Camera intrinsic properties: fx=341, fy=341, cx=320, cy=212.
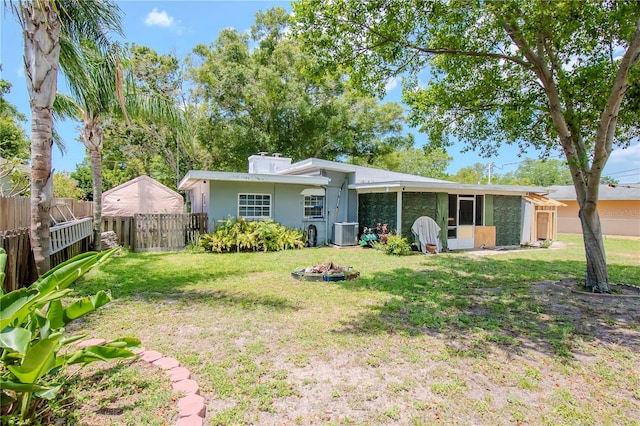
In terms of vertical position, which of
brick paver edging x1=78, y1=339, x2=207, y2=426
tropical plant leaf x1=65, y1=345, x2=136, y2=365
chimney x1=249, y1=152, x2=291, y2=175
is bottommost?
brick paver edging x1=78, y1=339, x2=207, y2=426

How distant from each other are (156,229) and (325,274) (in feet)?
24.0

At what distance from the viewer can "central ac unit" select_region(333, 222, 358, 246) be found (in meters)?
13.5

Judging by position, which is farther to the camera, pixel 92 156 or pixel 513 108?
pixel 92 156

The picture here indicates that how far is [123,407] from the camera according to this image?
2654mm

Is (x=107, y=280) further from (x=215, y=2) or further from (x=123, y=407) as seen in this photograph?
(x=215, y=2)

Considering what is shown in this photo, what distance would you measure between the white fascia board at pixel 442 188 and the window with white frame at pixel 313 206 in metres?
1.50

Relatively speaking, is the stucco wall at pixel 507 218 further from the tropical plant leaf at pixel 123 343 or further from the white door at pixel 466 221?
the tropical plant leaf at pixel 123 343

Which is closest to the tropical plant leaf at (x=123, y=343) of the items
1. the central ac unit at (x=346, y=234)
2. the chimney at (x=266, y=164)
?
the central ac unit at (x=346, y=234)

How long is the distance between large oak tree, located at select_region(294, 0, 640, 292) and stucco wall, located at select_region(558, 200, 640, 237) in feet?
56.3

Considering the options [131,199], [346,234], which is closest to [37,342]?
[346,234]

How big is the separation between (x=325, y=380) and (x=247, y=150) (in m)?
19.5

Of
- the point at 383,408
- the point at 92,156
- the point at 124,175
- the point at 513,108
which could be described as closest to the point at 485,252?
the point at 513,108

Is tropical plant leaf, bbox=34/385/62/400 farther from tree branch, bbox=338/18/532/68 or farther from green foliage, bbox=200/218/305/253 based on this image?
green foliage, bbox=200/218/305/253

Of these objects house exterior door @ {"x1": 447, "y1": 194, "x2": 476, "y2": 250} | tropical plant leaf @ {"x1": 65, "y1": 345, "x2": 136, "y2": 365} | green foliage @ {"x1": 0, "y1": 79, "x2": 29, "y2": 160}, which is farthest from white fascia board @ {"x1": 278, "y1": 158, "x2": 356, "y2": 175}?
green foliage @ {"x1": 0, "y1": 79, "x2": 29, "y2": 160}
